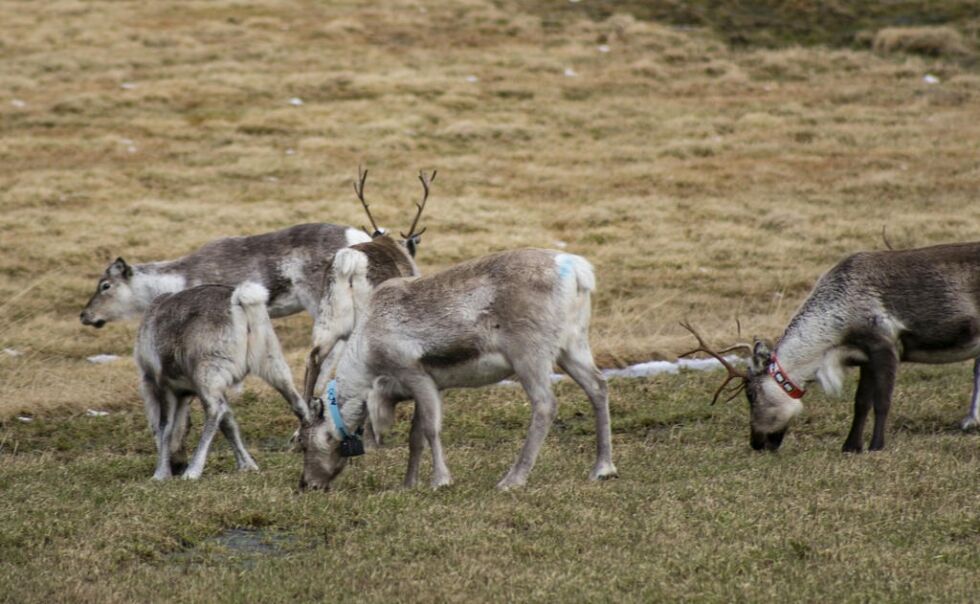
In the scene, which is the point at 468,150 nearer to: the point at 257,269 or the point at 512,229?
the point at 512,229

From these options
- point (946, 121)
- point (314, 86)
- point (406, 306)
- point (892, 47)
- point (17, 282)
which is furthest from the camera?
point (892, 47)

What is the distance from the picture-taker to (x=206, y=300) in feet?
38.5

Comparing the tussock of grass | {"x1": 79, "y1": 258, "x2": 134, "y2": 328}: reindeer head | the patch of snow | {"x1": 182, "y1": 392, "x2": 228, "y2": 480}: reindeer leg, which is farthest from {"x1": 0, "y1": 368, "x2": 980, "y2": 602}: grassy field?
the tussock of grass

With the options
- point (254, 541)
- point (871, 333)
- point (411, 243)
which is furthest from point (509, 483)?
point (411, 243)

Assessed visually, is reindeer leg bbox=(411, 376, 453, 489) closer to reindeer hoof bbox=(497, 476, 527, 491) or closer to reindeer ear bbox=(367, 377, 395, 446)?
reindeer ear bbox=(367, 377, 395, 446)

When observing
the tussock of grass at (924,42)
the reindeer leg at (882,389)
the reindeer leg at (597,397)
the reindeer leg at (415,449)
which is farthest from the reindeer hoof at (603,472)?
the tussock of grass at (924,42)

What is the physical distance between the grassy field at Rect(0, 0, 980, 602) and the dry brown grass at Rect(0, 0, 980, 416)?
0.42 ft

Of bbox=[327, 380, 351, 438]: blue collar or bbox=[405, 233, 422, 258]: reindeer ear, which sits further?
bbox=[405, 233, 422, 258]: reindeer ear

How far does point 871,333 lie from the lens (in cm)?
1147

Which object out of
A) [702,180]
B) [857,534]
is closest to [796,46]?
[702,180]

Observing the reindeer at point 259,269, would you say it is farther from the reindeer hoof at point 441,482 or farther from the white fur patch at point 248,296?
the reindeer hoof at point 441,482

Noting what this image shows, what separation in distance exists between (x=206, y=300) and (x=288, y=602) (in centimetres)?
494

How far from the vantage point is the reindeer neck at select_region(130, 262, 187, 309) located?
632 inches

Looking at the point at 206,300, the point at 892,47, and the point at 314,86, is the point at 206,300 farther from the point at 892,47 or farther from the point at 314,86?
the point at 892,47
